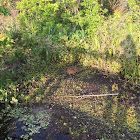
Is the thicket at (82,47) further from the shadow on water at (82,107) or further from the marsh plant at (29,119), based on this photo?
the marsh plant at (29,119)

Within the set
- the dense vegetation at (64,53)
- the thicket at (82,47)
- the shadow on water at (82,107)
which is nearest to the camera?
the shadow on water at (82,107)

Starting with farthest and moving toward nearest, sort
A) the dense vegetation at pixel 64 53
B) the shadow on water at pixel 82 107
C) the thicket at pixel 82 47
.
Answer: the thicket at pixel 82 47 < the dense vegetation at pixel 64 53 < the shadow on water at pixel 82 107

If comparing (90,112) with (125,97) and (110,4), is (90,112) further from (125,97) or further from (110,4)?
(110,4)

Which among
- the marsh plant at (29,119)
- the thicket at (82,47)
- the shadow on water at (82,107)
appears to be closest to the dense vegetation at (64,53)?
the thicket at (82,47)

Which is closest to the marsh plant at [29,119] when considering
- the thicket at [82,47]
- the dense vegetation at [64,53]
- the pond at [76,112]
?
the pond at [76,112]

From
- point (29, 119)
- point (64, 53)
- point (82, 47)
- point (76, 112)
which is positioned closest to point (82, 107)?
point (76, 112)

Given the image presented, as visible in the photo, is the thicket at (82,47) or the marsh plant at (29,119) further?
the thicket at (82,47)

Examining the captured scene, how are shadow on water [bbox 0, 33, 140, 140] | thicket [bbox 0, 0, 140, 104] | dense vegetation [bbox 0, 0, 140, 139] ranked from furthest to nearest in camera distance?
thicket [bbox 0, 0, 140, 104]
dense vegetation [bbox 0, 0, 140, 139]
shadow on water [bbox 0, 33, 140, 140]

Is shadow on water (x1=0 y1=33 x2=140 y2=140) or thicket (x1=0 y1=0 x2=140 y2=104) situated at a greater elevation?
thicket (x1=0 y1=0 x2=140 y2=104)

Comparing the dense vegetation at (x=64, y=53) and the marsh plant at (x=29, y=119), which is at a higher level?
the dense vegetation at (x=64, y=53)

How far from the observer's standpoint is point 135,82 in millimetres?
3014

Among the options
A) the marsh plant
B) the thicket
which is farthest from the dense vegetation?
the marsh plant

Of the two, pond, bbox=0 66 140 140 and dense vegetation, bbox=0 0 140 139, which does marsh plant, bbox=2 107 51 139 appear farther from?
dense vegetation, bbox=0 0 140 139

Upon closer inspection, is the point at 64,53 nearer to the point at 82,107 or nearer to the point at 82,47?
the point at 82,47
